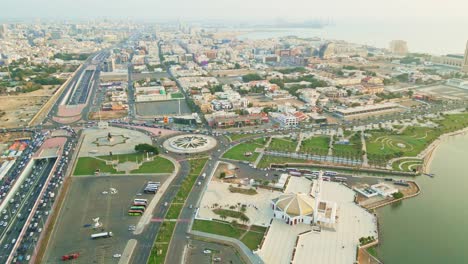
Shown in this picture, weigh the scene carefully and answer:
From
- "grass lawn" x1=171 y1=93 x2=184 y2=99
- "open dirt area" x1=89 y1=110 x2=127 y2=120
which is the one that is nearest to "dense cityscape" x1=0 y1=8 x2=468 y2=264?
"open dirt area" x1=89 y1=110 x2=127 y2=120

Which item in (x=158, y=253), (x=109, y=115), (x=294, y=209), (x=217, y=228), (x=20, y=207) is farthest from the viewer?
(x=109, y=115)

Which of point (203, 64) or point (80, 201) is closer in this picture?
point (80, 201)

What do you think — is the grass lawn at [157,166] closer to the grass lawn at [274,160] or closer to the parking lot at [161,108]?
the grass lawn at [274,160]

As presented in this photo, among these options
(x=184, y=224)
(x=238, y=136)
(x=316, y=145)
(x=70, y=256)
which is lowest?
(x=70, y=256)

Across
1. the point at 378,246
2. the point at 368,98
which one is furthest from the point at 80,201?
the point at 368,98

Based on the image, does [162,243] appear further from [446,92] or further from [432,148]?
[446,92]

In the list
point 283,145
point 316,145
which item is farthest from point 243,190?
point 316,145

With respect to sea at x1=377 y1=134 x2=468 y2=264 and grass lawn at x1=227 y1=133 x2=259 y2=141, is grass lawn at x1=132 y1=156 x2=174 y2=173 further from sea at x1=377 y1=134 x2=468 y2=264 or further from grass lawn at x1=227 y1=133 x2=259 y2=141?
sea at x1=377 y1=134 x2=468 y2=264

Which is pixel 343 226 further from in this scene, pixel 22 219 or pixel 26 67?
pixel 26 67
